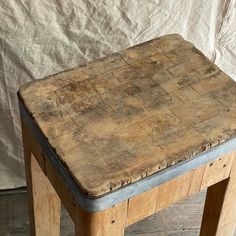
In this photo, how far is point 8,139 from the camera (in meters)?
1.32

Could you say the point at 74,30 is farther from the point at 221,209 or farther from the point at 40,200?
the point at 221,209

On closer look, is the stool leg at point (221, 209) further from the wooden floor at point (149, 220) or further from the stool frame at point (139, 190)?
the wooden floor at point (149, 220)

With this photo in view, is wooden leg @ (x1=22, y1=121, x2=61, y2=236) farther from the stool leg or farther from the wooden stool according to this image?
the stool leg

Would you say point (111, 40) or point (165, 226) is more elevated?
point (111, 40)

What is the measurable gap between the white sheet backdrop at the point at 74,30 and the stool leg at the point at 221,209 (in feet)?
1.38

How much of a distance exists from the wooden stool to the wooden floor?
301 millimetres

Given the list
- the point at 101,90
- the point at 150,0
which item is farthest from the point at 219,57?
the point at 101,90

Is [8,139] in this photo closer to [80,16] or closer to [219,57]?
[80,16]

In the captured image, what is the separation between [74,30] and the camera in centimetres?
119

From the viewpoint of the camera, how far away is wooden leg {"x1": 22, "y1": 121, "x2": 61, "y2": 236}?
1032 mm

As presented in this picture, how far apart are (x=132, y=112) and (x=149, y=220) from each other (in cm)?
52

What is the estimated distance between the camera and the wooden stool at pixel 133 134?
0.81 meters

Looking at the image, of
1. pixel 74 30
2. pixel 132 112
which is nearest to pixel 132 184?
pixel 132 112

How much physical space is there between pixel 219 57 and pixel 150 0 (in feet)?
0.96
